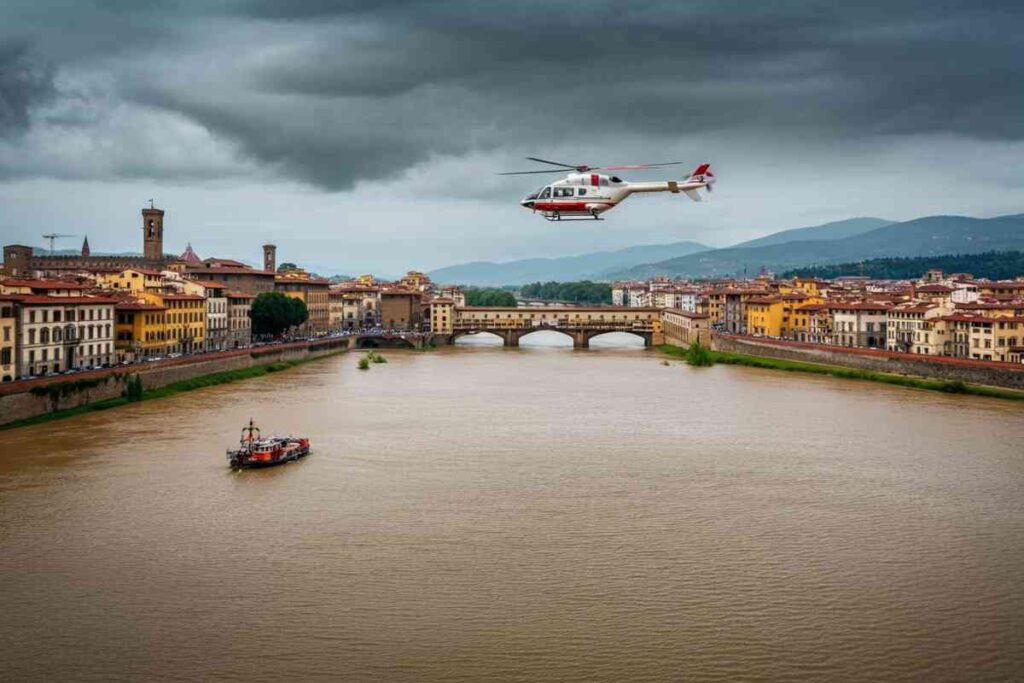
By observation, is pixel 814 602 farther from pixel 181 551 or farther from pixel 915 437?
pixel 915 437

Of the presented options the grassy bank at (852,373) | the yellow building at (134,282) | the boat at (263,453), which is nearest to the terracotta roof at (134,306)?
the yellow building at (134,282)

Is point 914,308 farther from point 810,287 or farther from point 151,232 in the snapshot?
point 151,232

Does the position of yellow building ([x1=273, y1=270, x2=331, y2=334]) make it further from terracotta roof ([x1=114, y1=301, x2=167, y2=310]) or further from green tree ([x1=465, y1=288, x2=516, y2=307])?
Result: green tree ([x1=465, y1=288, x2=516, y2=307])

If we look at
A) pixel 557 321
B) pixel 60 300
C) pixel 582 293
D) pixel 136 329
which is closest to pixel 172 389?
pixel 60 300

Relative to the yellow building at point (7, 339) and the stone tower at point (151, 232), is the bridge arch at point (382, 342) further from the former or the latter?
the yellow building at point (7, 339)

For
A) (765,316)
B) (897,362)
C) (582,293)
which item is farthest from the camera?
(582,293)

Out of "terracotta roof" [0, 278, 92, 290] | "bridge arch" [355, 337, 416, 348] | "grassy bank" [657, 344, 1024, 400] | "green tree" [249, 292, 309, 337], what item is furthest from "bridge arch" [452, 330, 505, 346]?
"terracotta roof" [0, 278, 92, 290]

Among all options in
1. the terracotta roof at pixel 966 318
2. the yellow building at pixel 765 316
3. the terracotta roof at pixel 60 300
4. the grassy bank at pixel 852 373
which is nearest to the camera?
the terracotta roof at pixel 60 300
